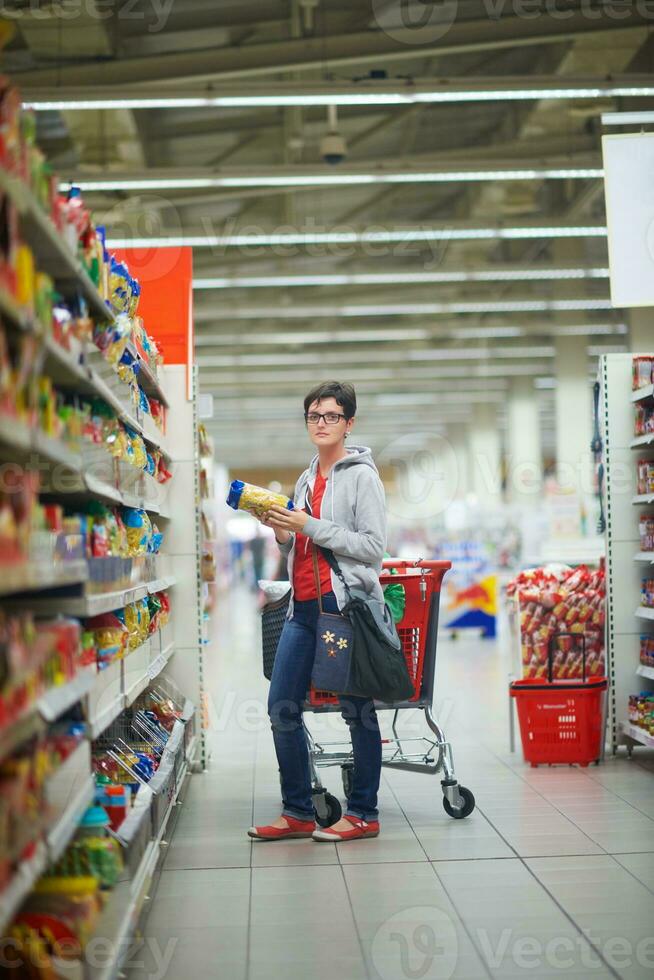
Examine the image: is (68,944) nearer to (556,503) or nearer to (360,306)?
(556,503)

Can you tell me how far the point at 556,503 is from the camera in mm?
12031

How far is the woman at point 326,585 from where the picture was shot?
414 cm

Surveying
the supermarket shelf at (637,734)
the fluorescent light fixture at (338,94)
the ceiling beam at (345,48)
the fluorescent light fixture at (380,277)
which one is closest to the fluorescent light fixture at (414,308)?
the fluorescent light fixture at (380,277)

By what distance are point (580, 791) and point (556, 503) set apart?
7174 millimetres

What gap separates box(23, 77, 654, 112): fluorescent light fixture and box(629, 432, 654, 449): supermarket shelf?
387 cm

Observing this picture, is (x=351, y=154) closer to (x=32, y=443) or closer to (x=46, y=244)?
(x=46, y=244)

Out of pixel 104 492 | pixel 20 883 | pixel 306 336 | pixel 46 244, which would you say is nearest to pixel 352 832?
pixel 104 492

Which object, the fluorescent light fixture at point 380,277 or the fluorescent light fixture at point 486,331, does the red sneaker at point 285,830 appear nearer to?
the fluorescent light fixture at point 380,277

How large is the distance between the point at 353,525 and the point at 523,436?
20.5 meters

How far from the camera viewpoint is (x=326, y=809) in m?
4.53

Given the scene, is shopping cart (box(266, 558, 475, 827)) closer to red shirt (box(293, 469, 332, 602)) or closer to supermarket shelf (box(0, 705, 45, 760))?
red shirt (box(293, 469, 332, 602))

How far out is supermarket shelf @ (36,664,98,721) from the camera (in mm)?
2242

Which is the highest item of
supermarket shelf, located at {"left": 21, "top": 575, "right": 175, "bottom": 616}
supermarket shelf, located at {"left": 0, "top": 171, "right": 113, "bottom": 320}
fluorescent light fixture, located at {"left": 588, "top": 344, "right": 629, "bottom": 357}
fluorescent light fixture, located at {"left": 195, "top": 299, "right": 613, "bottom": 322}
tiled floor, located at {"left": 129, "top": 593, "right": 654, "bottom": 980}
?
fluorescent light fixture, located at {"left": 588, "top": 344, "right": 629, "bottom": 357}

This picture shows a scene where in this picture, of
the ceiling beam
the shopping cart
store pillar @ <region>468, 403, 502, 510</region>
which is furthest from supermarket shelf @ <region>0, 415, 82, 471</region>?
store pillar @ <region>468, 403, 502, 510</region>
